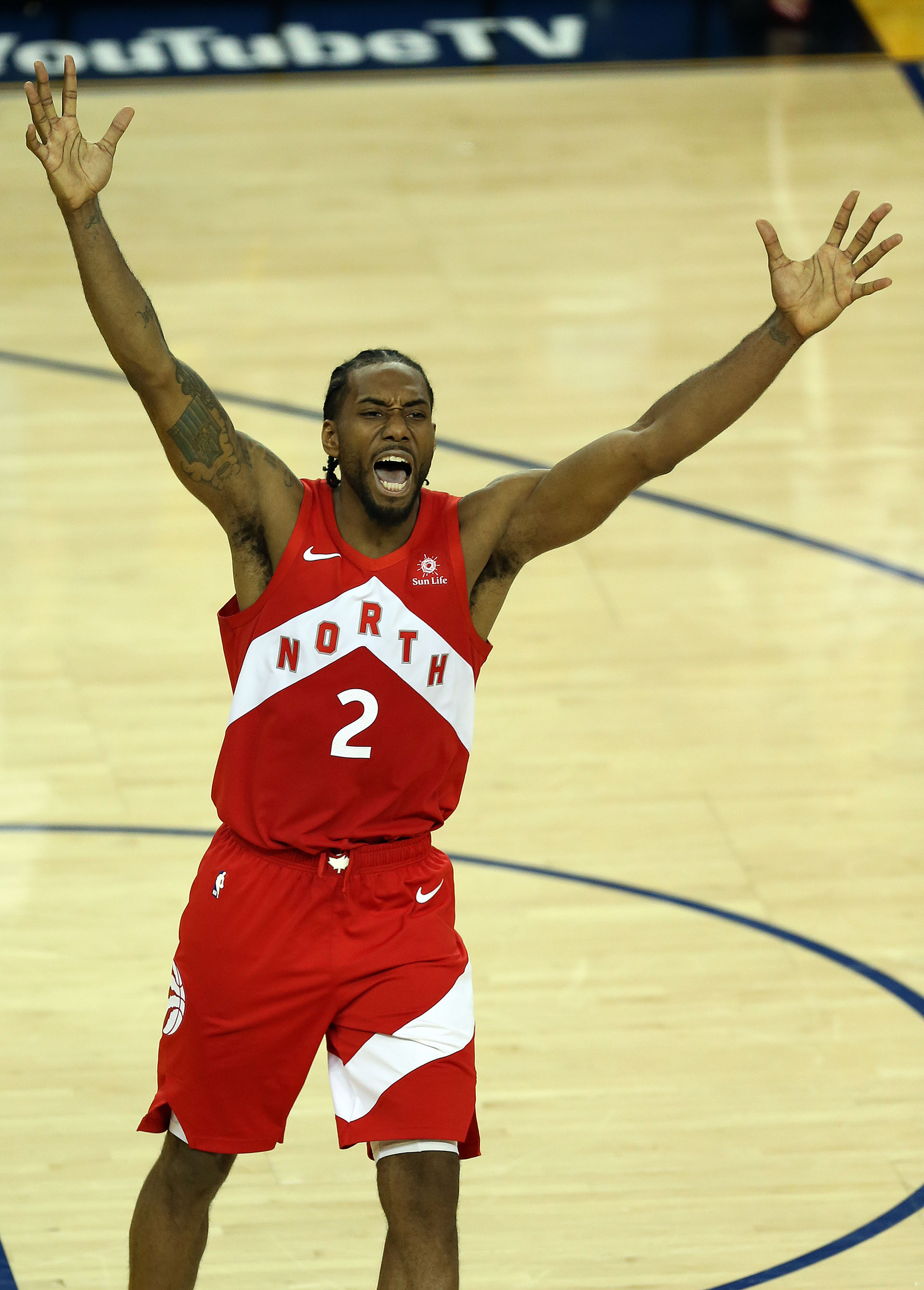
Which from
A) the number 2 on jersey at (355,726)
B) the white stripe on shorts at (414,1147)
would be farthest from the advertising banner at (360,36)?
the white stripe on shorts at (414,1147)

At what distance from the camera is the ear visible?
14.5 feet

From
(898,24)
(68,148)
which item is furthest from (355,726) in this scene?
(898,24)

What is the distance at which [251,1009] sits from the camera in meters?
4.28

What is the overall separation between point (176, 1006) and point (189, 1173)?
1.08 feet

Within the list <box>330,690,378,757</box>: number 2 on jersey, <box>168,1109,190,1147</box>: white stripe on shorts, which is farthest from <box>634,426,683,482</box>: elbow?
<box>168,1109,190,1147</box>: white stripe on shorts

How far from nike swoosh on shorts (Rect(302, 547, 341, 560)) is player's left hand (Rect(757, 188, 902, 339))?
100 cm

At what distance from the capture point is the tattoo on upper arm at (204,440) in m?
4.31

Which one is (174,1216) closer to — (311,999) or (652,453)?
(311,999)

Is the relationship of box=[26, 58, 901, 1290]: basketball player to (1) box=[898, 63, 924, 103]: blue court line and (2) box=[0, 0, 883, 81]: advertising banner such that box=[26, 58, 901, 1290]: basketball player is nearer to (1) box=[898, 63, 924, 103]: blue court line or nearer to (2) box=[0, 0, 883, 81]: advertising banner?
(2) box=[0, 0, 883, 81]: advertising banner

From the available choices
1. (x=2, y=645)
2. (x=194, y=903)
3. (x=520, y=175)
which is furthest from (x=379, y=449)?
(x=520, y=175)

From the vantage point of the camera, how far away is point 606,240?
1224 cm

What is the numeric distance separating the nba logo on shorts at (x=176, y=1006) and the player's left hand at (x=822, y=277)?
1785 mm

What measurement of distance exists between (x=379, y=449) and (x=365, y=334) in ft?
22.2

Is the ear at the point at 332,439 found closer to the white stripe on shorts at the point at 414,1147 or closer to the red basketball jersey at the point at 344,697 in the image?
the red basketball jersey at the point at 344,697
